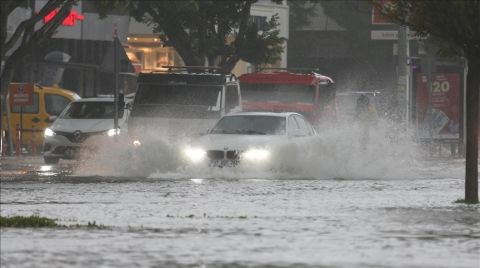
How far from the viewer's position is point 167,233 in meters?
17.1

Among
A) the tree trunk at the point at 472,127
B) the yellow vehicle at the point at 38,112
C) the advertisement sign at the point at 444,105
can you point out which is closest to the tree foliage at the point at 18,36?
the yellow vehicle at the point at 38,112

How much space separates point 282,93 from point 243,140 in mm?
14455

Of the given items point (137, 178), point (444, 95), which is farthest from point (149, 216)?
point (444, 95)

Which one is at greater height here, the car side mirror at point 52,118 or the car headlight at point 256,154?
the car side mirror at point 52,118

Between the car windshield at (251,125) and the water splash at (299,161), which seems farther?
the car windshield at (251,125)

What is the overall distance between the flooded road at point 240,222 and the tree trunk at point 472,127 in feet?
1.44

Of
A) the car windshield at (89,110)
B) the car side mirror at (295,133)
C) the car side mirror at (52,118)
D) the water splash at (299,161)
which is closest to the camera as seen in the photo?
the water splash at (299,161)

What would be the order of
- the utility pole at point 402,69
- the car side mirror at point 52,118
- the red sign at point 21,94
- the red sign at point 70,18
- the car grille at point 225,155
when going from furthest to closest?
the red sign at point 70,18 → the utility pole at point 402,69 → the car side mirror at point 52,118 → the red sign at point 21,94 → the car grille at point 225,155

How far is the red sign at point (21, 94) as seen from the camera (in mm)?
42812

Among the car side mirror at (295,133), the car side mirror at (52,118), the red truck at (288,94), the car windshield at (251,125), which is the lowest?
the car side mirror at (52,118)

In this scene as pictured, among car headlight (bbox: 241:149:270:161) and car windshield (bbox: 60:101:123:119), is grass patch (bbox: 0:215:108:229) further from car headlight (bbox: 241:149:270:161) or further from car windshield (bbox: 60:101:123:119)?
car windshield (bbox: 60:101:123:119)

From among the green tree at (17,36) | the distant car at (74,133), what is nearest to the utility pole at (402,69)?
the distant car at (74,133)

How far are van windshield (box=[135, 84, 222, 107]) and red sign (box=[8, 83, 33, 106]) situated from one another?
701 centimetres

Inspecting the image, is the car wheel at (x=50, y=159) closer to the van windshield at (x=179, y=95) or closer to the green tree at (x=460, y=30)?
the van windshield at (x=179, y=95)
